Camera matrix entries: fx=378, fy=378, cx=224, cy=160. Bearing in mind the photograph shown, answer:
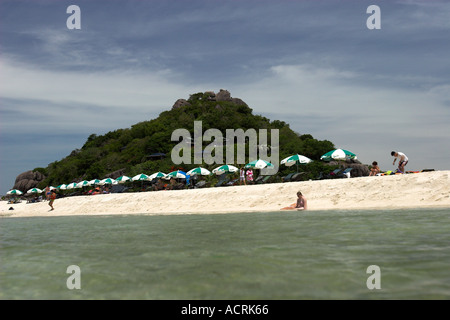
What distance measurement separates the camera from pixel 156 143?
69438mm

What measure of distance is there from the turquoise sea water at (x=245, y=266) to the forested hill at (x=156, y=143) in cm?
4364

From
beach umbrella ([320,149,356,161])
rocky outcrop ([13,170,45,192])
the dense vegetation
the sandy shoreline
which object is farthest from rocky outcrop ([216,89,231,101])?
Answer: beach umbrella ([320,149,356,161])

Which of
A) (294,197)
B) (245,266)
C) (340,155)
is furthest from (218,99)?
(245,266)

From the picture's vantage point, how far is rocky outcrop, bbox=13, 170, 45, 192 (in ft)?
280

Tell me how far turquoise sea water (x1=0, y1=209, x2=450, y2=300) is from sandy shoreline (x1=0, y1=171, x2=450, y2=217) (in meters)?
8.08

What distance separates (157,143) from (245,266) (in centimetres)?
6534

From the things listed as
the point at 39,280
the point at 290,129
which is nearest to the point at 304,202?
the point at 39,280

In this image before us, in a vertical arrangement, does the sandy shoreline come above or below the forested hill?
below

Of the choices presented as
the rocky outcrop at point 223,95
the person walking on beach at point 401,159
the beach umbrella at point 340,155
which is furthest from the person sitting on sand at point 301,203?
the rocky outcrop at point 223,95

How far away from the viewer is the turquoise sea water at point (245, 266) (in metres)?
4.41

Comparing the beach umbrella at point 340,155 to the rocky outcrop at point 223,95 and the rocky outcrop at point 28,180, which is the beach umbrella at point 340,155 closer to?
the rocky outcrop at point 223,95

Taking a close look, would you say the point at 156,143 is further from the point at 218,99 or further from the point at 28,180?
the point at 28,180

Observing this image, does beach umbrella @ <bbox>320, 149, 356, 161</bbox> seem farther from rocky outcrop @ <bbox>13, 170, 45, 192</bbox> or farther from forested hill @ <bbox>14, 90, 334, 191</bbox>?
rocky outcrop @ <bbox>13, 170, 45, 192</bbox>

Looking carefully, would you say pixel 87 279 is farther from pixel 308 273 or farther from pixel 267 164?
pixel 267 164
